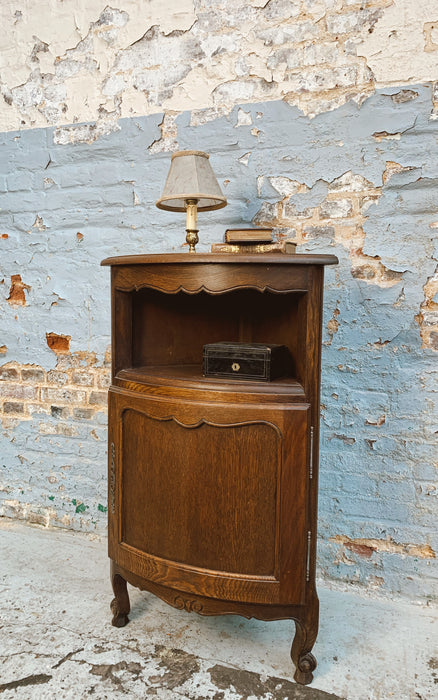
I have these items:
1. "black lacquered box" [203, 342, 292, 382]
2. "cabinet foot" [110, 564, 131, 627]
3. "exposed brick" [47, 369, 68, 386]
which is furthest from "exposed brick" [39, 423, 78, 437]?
"black lacquered box" [203, 342, 292, 382]

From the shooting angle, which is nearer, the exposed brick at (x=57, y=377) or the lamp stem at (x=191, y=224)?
the lamp stem at (x=191, y=224)

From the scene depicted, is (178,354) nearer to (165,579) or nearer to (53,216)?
(165,579)

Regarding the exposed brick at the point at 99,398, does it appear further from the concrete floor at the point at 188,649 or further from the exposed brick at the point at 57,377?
the concrete floor at the point at 188,649

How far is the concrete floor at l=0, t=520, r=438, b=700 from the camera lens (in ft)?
5.38

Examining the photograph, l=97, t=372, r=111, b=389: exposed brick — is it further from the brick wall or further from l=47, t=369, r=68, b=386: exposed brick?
l=47, t=369, r=68, b=386: exposed brick

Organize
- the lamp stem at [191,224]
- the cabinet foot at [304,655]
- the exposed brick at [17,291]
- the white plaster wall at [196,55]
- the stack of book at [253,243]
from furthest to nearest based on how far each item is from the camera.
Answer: the exposed brick at [17,291] → the white plaster wall at [196,55] → the lamp stem at [191,224] → the stack of book at [253,243] → the cabinet foot at [304,655]

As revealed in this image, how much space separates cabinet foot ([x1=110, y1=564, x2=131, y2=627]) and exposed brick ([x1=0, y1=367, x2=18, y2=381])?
1.34 meters

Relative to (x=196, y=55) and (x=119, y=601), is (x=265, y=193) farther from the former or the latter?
(x=119, y=601)

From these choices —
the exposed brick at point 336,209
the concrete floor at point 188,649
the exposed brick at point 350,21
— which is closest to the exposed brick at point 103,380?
the concrete floor at point 188,649

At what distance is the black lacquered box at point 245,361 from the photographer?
5.41 feet

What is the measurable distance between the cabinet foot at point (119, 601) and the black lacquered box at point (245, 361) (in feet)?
2.86

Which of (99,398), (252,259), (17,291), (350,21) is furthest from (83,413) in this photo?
(350,21)

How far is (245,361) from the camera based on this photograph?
1.67m

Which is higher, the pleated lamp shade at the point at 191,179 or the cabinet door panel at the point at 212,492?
the pleated lamp shade at the point at 191,179
